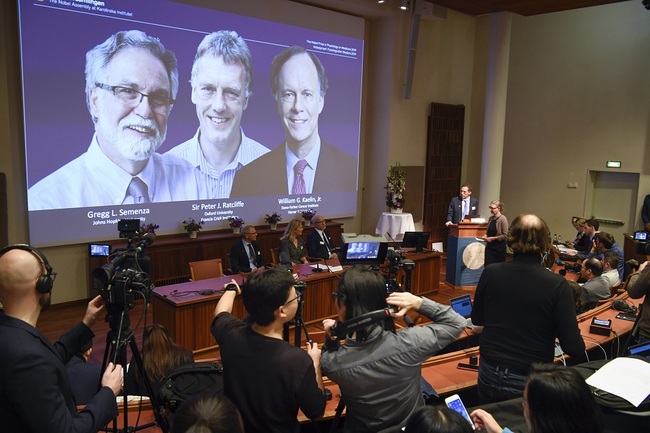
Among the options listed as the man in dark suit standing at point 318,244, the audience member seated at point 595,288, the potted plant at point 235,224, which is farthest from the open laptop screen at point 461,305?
the potted plant at point 235,224

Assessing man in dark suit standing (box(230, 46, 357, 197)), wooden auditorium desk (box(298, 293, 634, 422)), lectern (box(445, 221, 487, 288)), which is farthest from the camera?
man in dark suit standing (box(230, 46, 357, 197))

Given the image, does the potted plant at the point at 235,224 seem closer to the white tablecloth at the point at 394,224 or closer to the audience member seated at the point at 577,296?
the white tablecloth at the point at 394,224

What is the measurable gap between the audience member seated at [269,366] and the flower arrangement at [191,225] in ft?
18.3

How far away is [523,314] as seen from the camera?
2332 millimetres

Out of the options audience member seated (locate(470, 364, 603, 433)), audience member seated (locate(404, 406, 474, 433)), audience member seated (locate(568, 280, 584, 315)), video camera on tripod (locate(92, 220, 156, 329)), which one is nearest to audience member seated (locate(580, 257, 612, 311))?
audience member seated (locate(568, 280, 584, 315))

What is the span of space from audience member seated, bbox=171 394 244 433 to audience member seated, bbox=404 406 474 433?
1.56ft

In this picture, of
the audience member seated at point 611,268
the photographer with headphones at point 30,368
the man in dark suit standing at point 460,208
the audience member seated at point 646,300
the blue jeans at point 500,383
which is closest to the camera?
the photographer with headphones at point 30,368

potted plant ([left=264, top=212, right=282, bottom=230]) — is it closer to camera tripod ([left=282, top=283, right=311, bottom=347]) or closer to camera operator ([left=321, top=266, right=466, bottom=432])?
camera tripod ([left=282, top=283, right=311, bottom=347])

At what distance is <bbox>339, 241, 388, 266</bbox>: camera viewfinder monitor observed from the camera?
5.10 meters

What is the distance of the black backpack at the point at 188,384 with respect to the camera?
2.09 meters

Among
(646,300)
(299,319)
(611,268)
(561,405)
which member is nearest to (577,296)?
(646,300)

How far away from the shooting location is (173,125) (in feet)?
23.4

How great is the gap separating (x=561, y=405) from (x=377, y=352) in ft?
1.92

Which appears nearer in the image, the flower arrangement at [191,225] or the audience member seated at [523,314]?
the audience member seated at [523,314]
